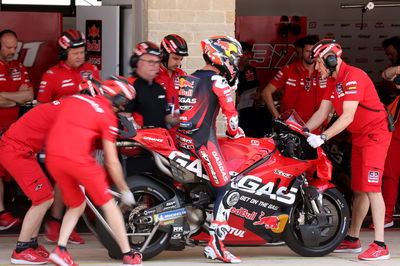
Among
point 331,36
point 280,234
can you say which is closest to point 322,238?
point 280,234

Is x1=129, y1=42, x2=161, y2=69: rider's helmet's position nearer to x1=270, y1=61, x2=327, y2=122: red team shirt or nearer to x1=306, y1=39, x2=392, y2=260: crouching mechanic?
x1=306, y1=39, x2=392, y2=260: crouching mechanic

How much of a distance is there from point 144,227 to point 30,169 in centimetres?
104

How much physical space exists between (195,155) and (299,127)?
0.94 m

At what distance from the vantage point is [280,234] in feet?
24.5

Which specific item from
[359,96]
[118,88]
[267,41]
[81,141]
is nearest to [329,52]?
[359,96]

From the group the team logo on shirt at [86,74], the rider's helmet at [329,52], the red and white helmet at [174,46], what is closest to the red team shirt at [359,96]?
the rider's helmet at [329,52]

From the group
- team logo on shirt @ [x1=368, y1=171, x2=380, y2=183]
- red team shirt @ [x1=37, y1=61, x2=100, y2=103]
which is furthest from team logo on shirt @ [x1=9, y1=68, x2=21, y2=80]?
team logo on shirt @ [x1=368, y1=171, x2=380, y2=183]

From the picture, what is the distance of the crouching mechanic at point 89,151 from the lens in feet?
20.9

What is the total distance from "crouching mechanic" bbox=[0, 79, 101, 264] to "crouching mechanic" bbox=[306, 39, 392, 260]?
7.59ft

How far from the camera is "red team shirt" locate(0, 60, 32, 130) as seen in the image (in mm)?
9414

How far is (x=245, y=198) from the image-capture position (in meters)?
7.34

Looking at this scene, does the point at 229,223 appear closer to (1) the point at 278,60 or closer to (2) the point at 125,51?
(2) the point at 125,51

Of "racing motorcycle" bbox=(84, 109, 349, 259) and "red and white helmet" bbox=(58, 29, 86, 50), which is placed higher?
"red and white helmet" bbox=(58, 29, 86, 50)

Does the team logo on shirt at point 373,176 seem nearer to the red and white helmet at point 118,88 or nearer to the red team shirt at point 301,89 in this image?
the red team shirt at point 301,89
